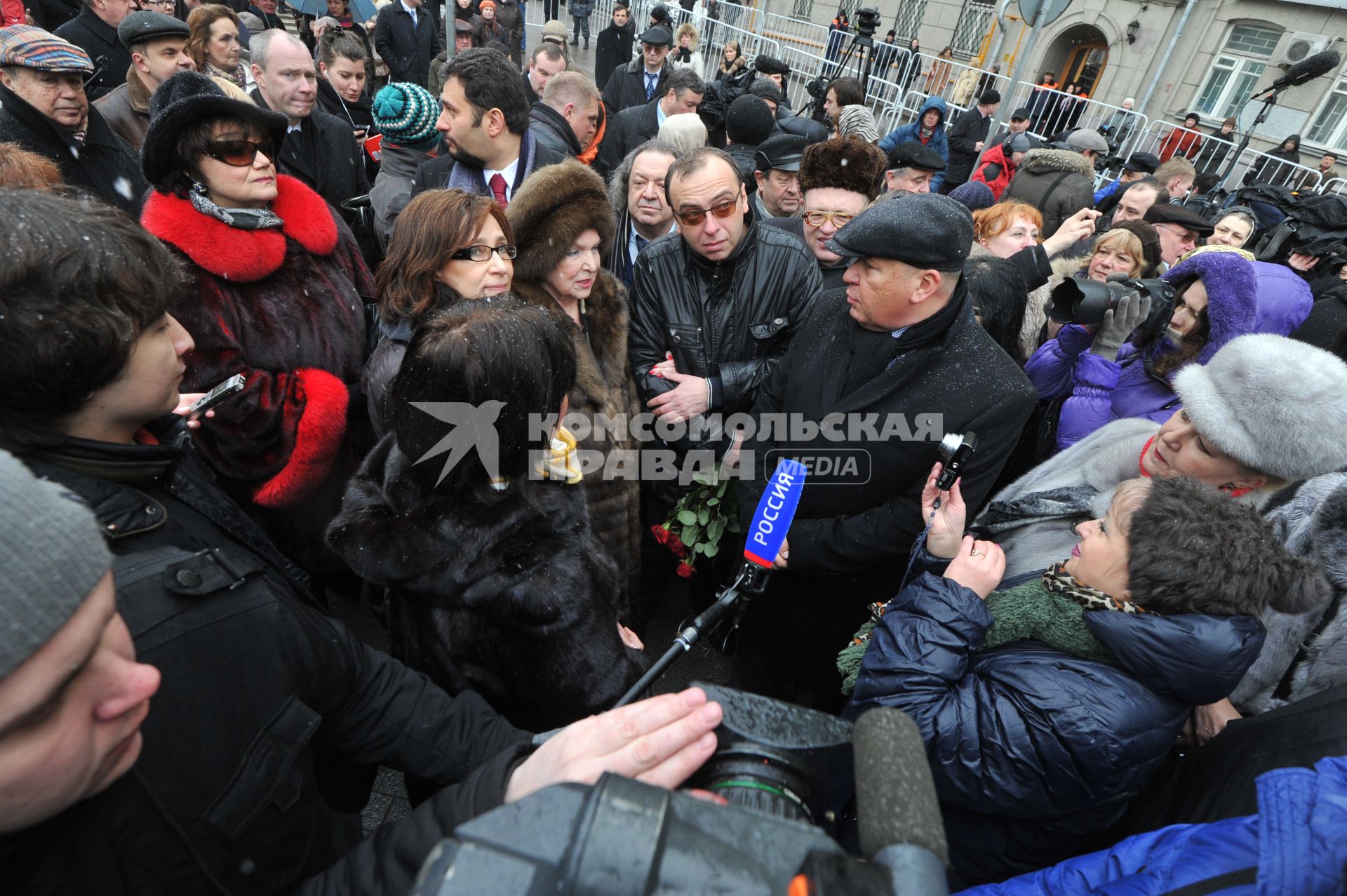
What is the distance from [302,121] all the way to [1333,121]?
19298 millimetres

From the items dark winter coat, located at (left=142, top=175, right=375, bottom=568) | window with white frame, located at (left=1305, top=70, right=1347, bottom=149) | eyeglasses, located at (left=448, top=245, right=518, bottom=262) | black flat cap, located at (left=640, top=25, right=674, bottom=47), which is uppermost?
window with white frame, located at (left=1305, top=70, right=1347, bottom=149)

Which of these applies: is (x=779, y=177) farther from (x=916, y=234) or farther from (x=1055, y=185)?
(x=1055, y=185)

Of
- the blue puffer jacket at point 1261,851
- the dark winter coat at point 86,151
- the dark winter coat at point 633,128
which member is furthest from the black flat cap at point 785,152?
the blue puffer jacket at point 1261,851

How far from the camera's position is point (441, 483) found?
1.39 meters

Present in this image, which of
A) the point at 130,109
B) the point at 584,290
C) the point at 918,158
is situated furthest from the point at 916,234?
the point at 130,109

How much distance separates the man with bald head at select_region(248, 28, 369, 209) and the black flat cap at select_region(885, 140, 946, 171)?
4.06 meters

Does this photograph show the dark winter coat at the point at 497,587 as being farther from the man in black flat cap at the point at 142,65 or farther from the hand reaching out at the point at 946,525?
the man in black flat cap at the point at 142,65

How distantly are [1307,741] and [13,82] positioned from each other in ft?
17.6

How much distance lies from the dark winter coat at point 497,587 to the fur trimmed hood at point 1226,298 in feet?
8.79

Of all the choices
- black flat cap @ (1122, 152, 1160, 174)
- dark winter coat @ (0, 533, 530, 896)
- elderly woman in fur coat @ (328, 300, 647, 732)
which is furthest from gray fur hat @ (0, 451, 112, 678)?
black flat cap @ (1122, 152, 1160, 174)

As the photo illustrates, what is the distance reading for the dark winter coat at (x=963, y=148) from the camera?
26.2 ft

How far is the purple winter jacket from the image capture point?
2566 mm

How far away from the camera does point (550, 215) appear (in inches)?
96.5

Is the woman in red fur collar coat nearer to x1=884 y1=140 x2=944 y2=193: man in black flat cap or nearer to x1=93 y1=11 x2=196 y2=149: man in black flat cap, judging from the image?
x1=93 y1=11 x2=196 y2=149: man in black flat cap
